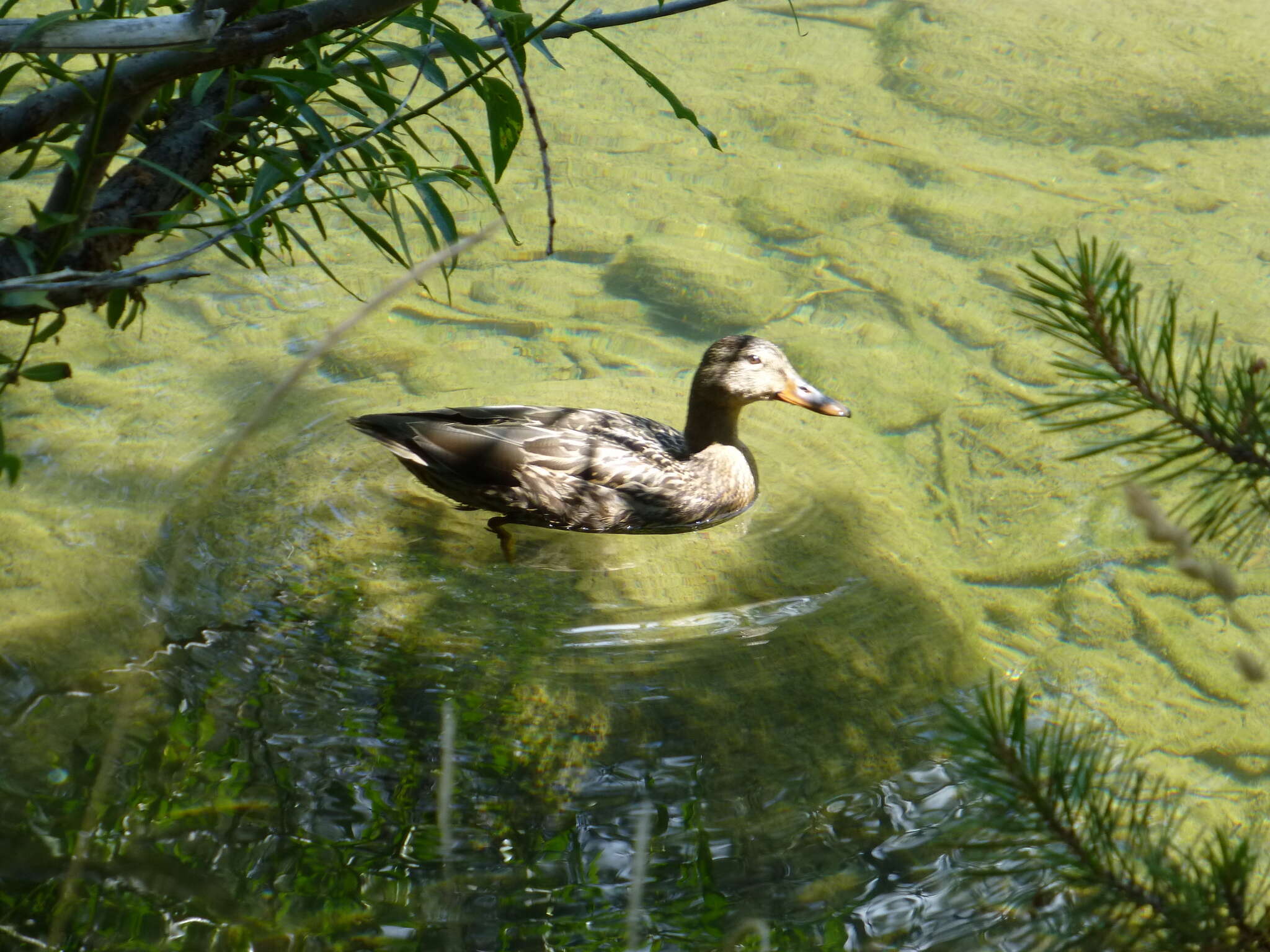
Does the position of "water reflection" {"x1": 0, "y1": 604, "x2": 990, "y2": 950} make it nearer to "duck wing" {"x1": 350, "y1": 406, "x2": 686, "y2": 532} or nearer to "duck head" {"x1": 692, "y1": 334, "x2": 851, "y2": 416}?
"duck wing" {"x1": 350, "y1": 406, "x2": 686, "y2": 532}

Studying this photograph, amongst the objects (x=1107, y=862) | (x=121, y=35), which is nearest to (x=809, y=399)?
(x=1107, y=862)

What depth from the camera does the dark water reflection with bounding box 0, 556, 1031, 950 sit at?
8.94 ft

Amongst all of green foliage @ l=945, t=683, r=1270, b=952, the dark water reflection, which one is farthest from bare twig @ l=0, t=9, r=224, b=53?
the dark water reflection

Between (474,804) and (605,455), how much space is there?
202 cm

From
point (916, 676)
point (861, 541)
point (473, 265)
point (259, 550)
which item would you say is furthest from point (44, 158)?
point (916, 676)

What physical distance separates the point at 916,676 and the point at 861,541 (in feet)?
2.68

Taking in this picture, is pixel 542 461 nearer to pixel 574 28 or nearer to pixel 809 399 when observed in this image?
pixel 809 399

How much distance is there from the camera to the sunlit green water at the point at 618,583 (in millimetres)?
2895

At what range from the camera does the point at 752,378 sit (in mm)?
4934

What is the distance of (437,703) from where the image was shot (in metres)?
3.46

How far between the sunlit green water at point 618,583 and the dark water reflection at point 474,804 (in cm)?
1

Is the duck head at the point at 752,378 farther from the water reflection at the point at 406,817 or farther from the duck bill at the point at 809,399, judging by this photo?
the water reflection at the point at 406,817

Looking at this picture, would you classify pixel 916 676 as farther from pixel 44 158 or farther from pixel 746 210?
pixel 44 158

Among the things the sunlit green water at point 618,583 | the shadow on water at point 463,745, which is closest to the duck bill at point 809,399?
the sunlit green water at point 618,583
